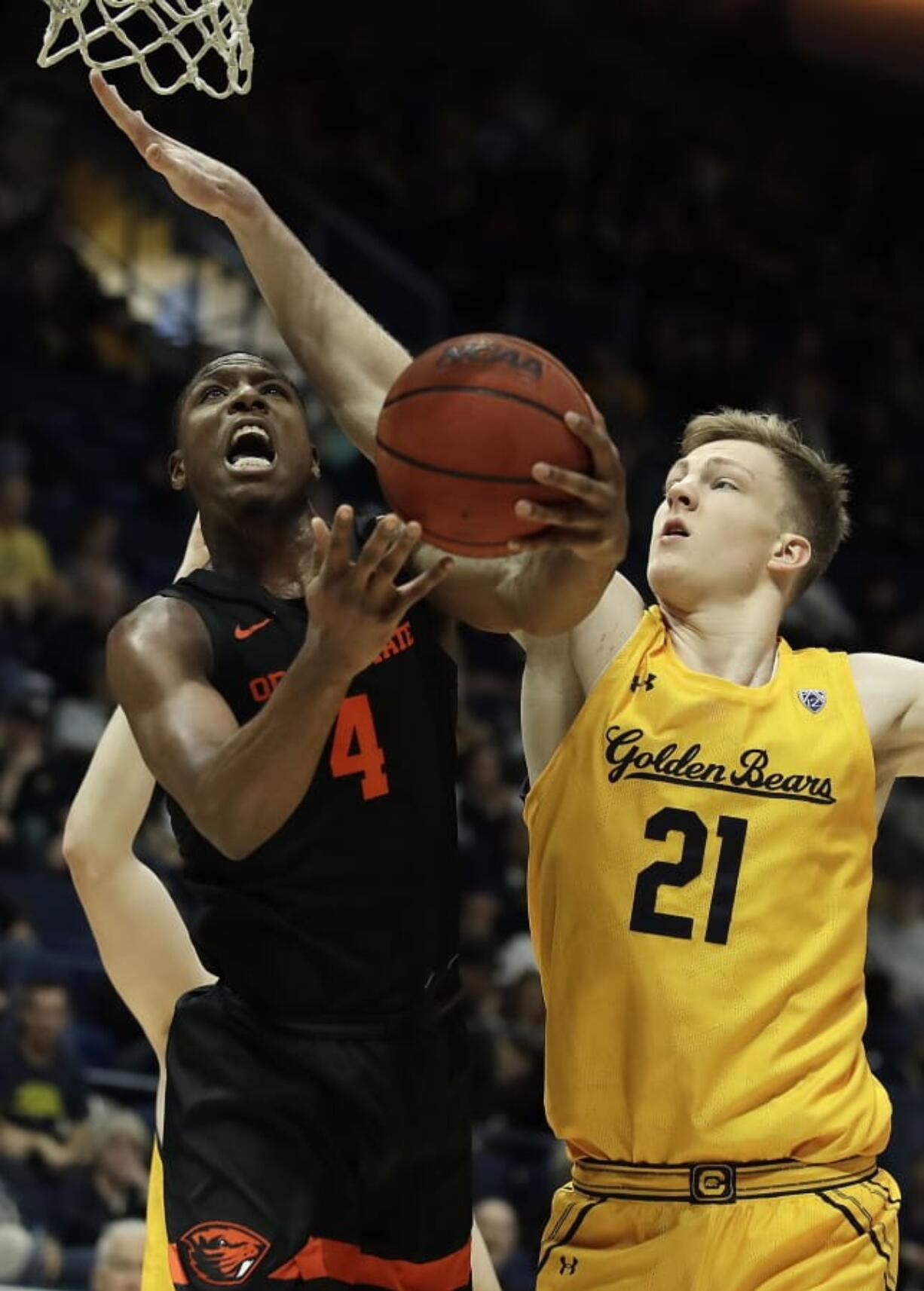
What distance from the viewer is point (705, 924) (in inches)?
127

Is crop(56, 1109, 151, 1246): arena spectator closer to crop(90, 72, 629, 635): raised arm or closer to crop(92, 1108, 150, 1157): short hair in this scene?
crop(92, 1108, 150, 1157): short hair

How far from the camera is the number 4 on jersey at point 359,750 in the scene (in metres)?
2.97

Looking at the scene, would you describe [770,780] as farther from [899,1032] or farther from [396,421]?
[899,1032]

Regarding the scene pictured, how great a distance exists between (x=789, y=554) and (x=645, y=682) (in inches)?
15.1

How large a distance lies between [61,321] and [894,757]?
26.8 feet

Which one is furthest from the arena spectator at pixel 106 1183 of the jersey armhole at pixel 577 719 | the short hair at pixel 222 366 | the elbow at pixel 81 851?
the short hair at pixel 222 366

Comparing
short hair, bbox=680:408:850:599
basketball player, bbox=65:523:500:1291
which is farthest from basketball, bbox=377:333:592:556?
basketball player, bbox=65:523:500:1291

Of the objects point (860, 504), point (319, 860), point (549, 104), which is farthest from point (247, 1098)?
point (549, 104)

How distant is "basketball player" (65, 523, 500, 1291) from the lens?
3.74 meters

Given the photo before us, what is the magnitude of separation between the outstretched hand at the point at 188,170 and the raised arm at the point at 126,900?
64cm

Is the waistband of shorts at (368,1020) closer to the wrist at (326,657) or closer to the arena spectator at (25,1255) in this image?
the wrist at (326,657)

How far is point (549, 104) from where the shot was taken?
618 inches

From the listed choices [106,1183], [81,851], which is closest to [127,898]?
[81,851]

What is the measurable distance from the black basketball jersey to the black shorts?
0.06m
